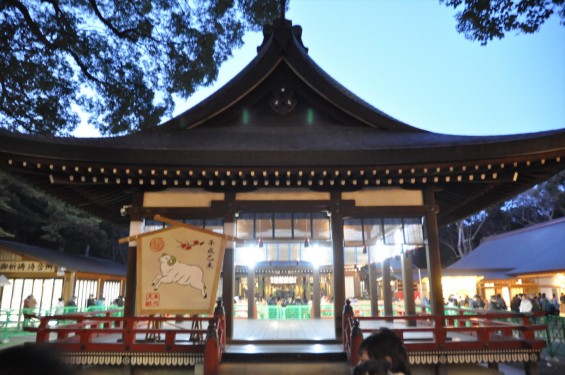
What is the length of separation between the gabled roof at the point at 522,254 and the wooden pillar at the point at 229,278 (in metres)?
18.0

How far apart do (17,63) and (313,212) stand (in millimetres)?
A: 12215

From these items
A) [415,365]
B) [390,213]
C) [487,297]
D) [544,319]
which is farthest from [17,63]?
[487,297]

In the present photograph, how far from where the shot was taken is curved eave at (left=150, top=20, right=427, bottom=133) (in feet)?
35.1

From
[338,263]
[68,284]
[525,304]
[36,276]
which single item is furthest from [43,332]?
[36,276]

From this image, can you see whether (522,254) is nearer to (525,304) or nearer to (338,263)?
(525,304)

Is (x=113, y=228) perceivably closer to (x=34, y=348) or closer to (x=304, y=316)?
(x=304, y=316)

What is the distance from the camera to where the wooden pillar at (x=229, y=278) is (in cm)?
883

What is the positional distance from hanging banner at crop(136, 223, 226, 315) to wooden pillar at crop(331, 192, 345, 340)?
2693 mm

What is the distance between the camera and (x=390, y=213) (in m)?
9.54

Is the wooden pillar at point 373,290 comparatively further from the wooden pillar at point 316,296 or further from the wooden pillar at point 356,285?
the wooden pillar at point 356,285

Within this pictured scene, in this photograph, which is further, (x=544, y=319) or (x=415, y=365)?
(x=544, y=319)

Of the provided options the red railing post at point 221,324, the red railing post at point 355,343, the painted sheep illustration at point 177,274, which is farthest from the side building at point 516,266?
the painted sheep illustration at point 177,274

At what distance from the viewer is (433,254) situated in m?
9.20

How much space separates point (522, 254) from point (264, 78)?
22.7m
